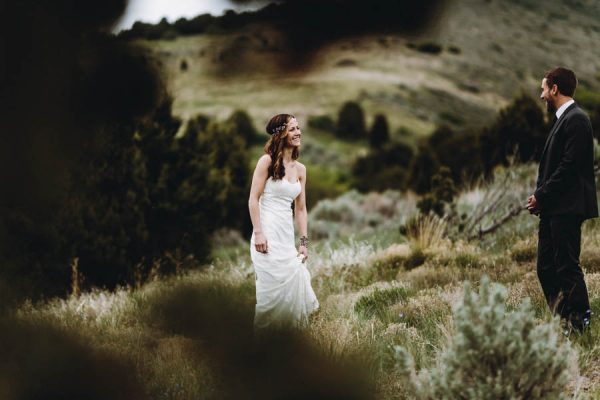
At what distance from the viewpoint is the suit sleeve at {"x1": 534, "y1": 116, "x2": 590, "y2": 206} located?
14.3ft

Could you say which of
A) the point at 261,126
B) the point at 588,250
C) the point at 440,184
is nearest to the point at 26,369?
the point at 588,250

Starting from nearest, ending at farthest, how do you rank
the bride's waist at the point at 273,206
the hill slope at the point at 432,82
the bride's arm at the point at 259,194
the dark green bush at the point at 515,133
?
the bride's arm at the point at 259,194 < the bride's waist at the point at 273,206 < the dark green bush at the point at 515,133 < the hill slope at the point at 432,82

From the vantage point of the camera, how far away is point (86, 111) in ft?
11.1

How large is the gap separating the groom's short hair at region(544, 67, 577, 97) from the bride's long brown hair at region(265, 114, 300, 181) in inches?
77.4

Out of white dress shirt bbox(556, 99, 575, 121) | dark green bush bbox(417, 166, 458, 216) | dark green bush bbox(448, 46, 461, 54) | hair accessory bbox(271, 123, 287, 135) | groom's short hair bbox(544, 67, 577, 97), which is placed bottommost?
dark green bush bbox(417, 166, 458, 216)

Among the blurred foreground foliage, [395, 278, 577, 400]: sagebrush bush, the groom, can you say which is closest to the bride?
the groom

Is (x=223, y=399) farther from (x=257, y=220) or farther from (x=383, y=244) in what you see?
(x=383, y=244)

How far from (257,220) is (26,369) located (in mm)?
1986

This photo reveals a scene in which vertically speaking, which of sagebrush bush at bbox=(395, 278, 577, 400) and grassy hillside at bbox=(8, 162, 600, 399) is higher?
sagebrush bush at bbox=(395, 278, 577, 400)

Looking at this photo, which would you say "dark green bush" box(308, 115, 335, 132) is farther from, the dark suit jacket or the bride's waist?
the dark suit jacket

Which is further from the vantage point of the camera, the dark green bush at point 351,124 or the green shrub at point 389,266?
the dark green bush at point 351,124

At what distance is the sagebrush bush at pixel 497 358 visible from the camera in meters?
2.97

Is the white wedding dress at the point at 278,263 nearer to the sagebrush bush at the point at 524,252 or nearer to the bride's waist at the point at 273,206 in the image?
the bride's waist at the point at 273,206

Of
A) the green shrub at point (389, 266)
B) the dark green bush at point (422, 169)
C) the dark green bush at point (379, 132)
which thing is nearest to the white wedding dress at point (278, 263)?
the green shrub at point (389, 266)
